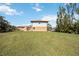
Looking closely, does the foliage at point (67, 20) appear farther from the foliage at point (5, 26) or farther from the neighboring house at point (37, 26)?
the foliage at point (5, 26)

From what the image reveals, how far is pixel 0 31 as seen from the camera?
2783mm

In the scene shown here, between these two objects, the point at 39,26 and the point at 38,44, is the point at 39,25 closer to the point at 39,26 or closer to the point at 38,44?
the point at 39,26

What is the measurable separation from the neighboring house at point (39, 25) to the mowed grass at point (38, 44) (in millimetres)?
67

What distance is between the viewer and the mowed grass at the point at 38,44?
2.73 meters

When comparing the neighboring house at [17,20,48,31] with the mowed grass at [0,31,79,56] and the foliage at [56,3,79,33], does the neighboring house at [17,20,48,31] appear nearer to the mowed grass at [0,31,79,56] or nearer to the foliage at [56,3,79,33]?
the mowed grass at [0,31,79,56]

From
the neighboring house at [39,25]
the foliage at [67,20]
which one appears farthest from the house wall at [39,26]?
the foliage at [67,20]

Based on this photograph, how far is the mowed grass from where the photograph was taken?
273cm

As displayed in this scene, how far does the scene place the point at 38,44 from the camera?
2.77 meters

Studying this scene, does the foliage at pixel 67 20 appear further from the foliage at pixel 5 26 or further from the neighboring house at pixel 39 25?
the foliage at pixel 5 26

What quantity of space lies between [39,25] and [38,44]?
235 mm

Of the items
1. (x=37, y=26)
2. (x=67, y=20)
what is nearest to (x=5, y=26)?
(x=37, y=26)

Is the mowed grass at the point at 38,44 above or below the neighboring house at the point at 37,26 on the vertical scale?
below

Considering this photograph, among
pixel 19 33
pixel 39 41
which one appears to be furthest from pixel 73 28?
pixel 19 33

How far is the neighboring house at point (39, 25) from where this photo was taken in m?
2.77
